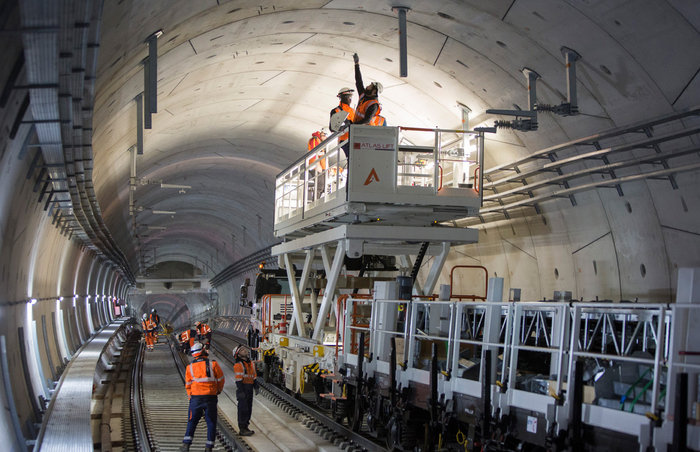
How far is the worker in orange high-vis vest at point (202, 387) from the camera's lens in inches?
374

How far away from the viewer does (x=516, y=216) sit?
47.3 feet

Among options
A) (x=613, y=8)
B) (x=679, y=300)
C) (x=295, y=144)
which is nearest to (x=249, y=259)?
(x=295, y=144)

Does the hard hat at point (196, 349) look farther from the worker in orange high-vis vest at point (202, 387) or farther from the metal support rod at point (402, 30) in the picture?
the metal support rod at point (402, 30)

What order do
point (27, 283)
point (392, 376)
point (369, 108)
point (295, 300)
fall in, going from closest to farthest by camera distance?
point (392, 376)
point (369, 108)
point (27, 283)
point (295, 300)

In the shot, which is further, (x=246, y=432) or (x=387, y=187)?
(x=246, y=432)

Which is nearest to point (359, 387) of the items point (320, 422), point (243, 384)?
point (243, 384)

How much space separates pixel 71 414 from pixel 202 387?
2693 mm

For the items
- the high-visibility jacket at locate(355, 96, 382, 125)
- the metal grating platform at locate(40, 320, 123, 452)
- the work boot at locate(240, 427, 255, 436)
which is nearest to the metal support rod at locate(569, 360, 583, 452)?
the metal grating platform at locate(40, 320, 123, 452)

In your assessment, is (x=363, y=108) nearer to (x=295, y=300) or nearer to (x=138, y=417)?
(x=295, y=300)

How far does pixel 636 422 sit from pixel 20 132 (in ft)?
19.8

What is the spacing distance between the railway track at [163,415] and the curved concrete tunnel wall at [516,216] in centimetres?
177

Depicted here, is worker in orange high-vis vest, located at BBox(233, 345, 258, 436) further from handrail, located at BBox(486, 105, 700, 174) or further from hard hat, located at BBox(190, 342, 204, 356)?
handrail, located at BBox(486, 105, 700, 174)

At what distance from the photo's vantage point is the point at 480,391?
278 inches

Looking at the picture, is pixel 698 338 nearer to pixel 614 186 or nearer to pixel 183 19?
pixel 614 186
